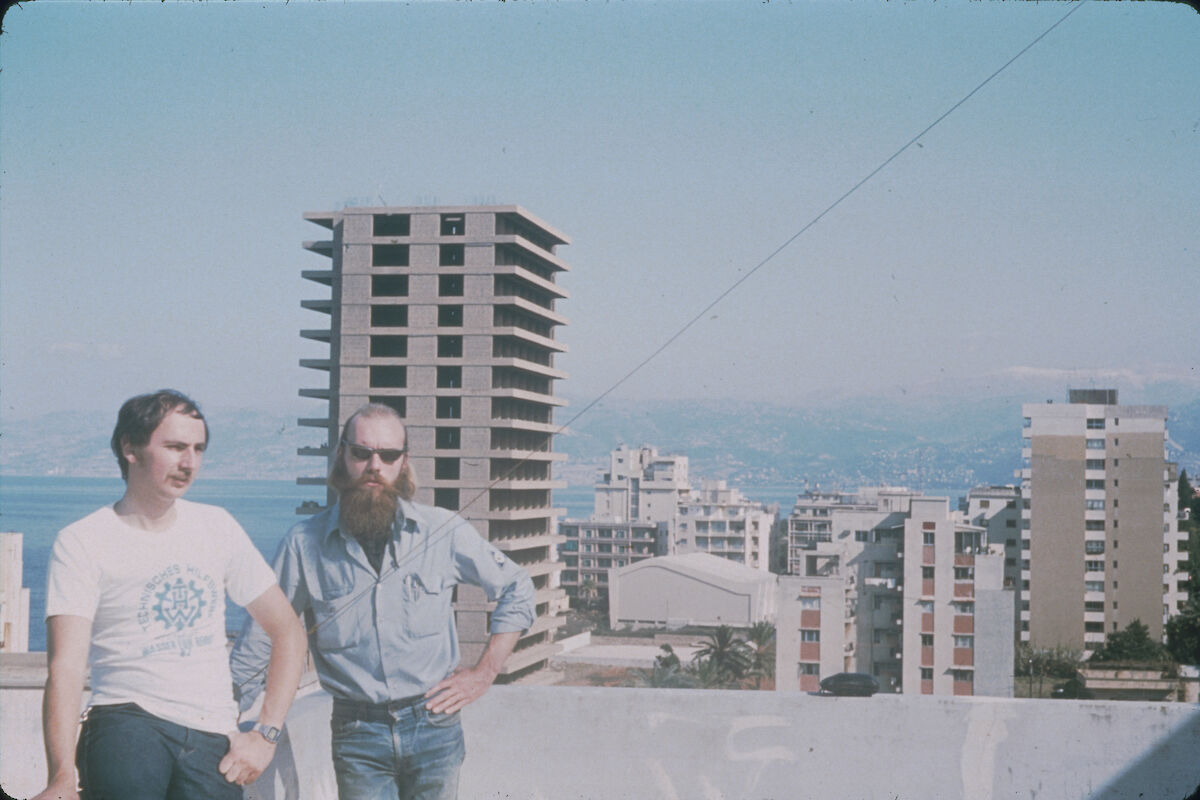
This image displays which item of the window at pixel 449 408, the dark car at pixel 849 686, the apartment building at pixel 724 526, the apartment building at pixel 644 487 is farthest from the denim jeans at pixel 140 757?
the apartment building at pixel 724 526

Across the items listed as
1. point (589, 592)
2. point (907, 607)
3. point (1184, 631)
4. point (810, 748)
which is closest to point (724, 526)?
point (1184, 631)

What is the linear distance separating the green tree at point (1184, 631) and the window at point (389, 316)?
16.9m

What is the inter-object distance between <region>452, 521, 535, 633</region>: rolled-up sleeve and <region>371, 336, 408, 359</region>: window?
133 inches

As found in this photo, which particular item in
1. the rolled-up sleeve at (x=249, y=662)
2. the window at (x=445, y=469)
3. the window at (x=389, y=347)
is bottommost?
the rolled-up sleeve at (x=249, y=662)

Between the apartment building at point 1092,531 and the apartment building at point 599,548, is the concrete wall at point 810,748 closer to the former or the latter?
the apartment building at point 599,548

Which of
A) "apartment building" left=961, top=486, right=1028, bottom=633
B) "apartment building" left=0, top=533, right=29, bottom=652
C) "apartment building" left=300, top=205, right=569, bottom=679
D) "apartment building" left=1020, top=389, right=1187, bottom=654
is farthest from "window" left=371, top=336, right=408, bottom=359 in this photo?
"apartment building" left=1020, top=389, right=1187, bottom=654

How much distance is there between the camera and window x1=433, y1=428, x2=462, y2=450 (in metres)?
5.20

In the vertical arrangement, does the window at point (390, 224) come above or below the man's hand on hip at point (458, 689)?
above

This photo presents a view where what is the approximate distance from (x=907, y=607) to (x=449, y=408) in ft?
45.5

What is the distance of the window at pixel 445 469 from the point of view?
475 centimetres

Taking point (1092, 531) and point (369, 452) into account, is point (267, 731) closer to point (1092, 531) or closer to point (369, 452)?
point (369, 452)

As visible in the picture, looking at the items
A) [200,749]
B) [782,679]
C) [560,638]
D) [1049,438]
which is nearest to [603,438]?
[200,749]

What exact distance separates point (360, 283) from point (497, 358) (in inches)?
54.9

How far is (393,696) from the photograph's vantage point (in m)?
3.00
